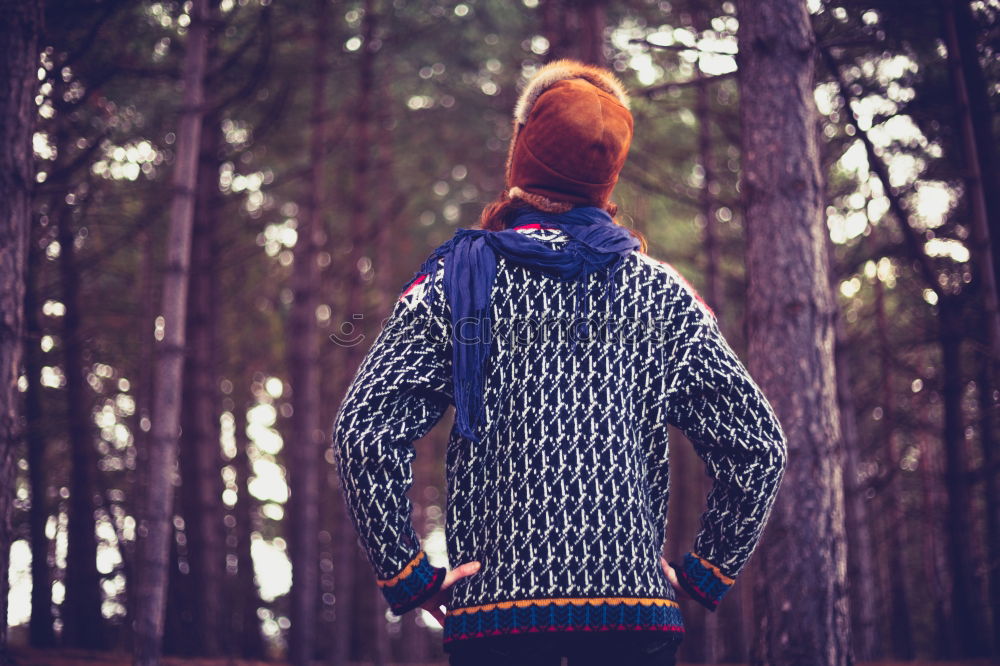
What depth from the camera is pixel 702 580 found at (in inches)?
102

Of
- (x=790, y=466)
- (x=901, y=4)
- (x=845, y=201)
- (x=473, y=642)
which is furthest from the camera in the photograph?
(x=845, y=201)

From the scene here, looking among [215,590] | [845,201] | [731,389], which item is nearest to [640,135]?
[845,201]

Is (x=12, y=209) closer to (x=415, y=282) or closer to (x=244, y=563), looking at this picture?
(x=415, y=282)

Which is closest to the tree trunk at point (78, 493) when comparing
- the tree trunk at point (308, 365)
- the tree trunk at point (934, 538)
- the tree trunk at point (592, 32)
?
the tree trunk at point (308, 365)

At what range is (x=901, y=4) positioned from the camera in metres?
7.98

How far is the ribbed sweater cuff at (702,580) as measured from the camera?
2.58 m

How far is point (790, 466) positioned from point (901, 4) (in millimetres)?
5239

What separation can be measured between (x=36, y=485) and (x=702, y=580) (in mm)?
11479

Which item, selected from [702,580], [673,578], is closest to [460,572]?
[673,578]

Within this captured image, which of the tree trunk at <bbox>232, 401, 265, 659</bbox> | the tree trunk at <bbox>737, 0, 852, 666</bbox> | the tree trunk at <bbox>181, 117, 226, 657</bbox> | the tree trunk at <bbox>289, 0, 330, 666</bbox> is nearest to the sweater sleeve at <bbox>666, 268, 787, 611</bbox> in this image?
the tree trunk at <bbox>737, 0, 852, 666</bbox>

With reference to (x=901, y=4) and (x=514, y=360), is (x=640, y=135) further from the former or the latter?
(x=514, y=360)

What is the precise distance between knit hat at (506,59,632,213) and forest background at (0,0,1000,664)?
2592 millimetres

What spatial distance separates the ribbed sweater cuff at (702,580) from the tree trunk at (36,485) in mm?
8808

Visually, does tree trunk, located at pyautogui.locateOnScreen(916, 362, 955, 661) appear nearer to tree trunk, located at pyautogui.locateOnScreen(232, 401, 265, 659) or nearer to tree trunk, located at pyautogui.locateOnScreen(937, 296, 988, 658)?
tree trunk, located at pyautogui.locateOnScreen(937, 296, 988, 658)
